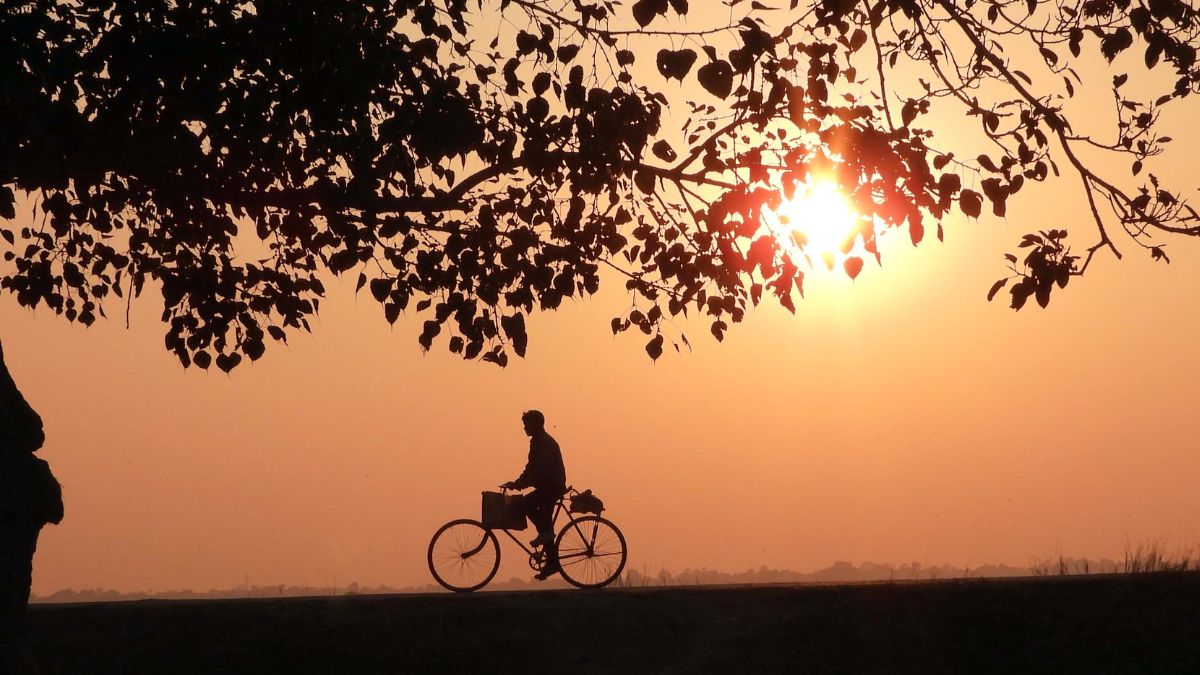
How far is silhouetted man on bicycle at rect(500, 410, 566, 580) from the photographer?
1767 cm

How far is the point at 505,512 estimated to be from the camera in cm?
1806

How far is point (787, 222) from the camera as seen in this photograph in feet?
40.9

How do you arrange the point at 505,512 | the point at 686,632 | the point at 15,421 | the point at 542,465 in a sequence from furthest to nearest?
the point at 505,512, the point at 542,465, the point at 686,632, the point at 15,421

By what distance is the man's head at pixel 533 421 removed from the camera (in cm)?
1766

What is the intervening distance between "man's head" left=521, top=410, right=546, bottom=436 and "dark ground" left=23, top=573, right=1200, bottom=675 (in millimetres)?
2929

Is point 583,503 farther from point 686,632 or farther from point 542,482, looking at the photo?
point 686,632

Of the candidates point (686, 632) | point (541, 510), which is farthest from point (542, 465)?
point (686, 632)

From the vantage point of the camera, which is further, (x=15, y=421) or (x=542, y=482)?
(x=542, y=482)

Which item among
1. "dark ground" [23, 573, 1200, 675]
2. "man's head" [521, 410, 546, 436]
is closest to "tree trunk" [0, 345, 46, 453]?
"dark ground" [23, 573, 1200, 675]

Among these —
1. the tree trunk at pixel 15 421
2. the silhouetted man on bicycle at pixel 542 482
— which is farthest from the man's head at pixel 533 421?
the tree trunk at pixel 15 421

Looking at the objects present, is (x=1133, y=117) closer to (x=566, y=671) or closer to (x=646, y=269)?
(x=646, y=269)

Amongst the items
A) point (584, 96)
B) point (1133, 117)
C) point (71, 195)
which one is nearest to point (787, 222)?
→ point (584, 96)

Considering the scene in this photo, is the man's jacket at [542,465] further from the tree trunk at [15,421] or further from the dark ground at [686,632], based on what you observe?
the tree trunk at [15,421]

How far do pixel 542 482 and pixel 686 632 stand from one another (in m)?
3.86
